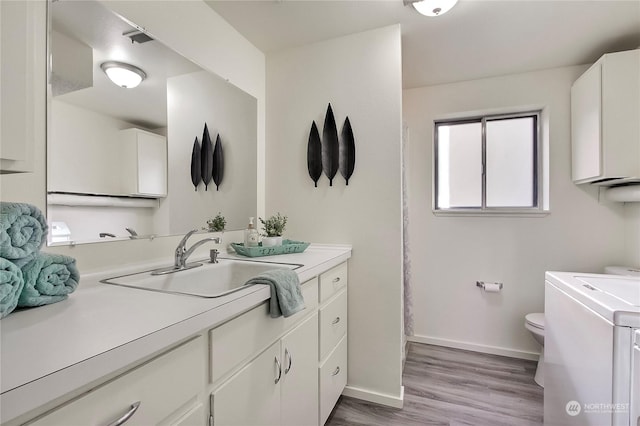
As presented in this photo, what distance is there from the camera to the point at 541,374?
2.10 metres

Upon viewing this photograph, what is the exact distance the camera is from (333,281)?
5.59 feet

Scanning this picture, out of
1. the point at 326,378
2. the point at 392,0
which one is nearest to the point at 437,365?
the point at 326,378

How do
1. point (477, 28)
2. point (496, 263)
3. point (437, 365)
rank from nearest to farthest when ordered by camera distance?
point (477, 28)
point (437, 365)
point (496, 263)

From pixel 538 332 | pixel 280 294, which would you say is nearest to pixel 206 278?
pixel 280 294

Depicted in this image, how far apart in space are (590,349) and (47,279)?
184 centimetres

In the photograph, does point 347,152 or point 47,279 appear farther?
point 347,152

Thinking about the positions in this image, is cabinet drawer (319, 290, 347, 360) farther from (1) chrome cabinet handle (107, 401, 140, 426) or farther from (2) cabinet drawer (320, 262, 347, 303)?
(1) chrome cabinet handle (107, 401, 140, 426)

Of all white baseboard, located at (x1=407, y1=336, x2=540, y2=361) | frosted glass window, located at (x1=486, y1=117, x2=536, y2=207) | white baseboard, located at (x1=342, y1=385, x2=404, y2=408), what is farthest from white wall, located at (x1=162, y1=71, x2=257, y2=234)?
frosted glass window, located at (x1=486, y1=117, x2=536, y2=207)

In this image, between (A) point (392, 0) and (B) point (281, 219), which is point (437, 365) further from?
(A) point (392, 0)

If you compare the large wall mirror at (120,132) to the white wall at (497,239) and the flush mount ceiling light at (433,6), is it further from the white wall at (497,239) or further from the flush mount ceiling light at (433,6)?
the white wall at (497,239)

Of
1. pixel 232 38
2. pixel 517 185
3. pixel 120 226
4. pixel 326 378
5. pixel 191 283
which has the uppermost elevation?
pixel 232 38

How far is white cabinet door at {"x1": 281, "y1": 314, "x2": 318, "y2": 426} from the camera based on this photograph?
3.93ft

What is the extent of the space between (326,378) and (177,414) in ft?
3.42

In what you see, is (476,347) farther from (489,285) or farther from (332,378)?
(332,378)
